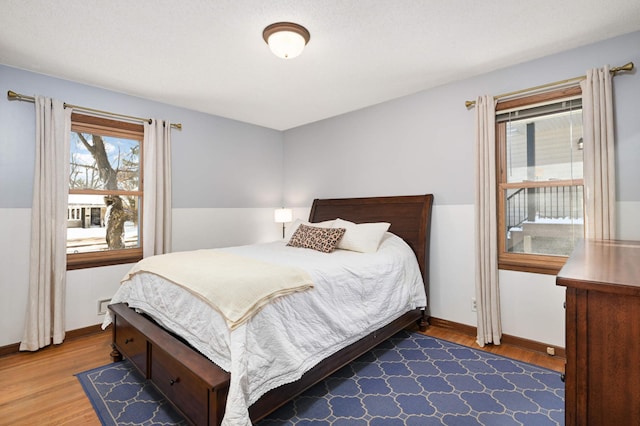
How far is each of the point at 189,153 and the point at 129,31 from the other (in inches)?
70.8

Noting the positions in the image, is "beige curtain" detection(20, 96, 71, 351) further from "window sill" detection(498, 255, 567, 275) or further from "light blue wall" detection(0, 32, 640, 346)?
"window sill" detection(498, 255, 567, 275)

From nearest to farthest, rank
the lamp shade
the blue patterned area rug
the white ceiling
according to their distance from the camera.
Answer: the blue patterned area rug → the white ceiling → the lamp shade

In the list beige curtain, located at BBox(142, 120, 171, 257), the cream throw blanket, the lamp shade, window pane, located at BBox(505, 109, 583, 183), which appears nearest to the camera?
the cream throw blanket

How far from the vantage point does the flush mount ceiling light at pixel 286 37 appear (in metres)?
2.16

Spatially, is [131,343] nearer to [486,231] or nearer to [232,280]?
[232,280]

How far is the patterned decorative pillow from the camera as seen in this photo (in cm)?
314

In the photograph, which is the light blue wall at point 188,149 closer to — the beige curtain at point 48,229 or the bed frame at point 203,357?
the beige curtain at point 48,229

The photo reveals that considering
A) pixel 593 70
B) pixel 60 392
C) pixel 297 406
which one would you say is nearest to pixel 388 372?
pixel 297 406

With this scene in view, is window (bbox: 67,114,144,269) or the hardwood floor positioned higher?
window (bbox: 67,114,144,269)

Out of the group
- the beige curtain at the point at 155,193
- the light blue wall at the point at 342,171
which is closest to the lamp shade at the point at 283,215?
the light blue wall at the point at 342,171

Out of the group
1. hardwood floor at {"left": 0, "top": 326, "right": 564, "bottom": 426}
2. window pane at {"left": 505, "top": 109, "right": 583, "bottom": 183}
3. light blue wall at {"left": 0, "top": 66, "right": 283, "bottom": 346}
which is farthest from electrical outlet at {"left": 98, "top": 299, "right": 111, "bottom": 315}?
window pane at {"left": 505, "top": 109, "right": 583, "bottom": 183}

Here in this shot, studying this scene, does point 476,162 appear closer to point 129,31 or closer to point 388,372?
point 388,372

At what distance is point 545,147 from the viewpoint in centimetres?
280

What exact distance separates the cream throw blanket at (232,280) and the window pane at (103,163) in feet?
4.69
